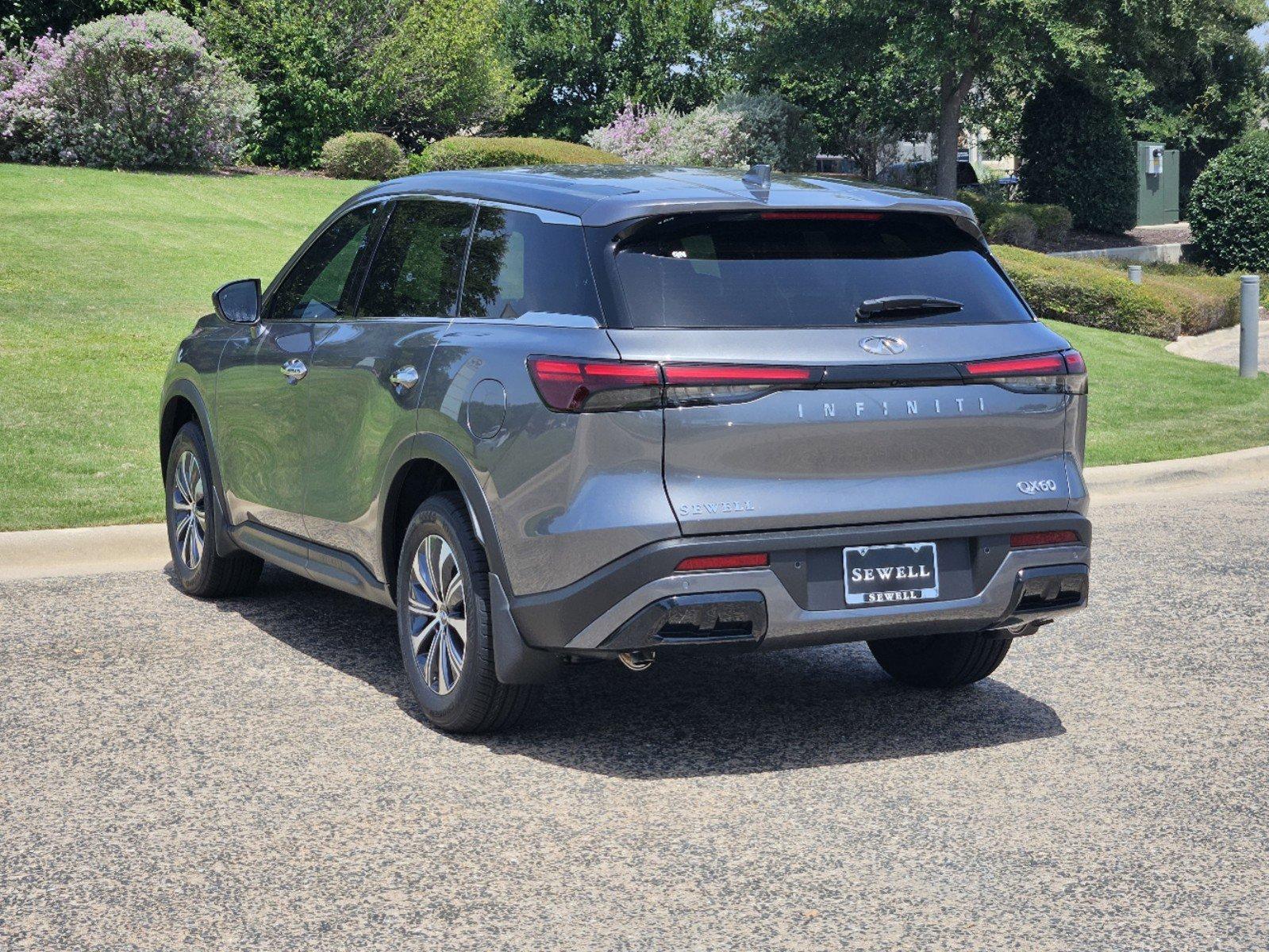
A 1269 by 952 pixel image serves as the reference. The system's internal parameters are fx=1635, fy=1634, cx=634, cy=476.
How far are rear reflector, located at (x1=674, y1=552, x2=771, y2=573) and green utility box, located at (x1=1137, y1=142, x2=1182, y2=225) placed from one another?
39669 mm


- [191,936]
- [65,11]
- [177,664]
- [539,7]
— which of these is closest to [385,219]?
[177,664]

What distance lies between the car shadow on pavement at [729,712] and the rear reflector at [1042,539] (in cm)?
74

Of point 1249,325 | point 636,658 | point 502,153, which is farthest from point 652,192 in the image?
point 502,153

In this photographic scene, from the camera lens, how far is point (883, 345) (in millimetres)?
4875

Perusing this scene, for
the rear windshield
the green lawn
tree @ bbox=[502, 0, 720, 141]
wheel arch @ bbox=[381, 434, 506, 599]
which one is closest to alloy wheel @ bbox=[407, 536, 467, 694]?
wheel arch @ bbox=[381, 434, 506, 599]

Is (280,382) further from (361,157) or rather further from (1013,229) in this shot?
(1013,229)

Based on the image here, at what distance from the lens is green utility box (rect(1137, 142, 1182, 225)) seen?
41875mm

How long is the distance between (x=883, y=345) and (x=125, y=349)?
9755mm

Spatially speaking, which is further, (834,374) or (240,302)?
(240,302)

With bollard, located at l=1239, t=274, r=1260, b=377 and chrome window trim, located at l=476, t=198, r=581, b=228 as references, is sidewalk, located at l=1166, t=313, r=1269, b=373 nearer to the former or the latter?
bollard, located at l=1239, t=274, r=1260, b=377

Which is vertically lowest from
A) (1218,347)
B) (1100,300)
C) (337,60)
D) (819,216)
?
(1218,347)

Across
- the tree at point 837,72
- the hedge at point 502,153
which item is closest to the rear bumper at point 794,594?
the hedge at point 502,153

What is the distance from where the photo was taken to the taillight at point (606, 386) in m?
4.63

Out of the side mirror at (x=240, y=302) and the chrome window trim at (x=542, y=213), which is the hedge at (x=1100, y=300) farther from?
the chrome window trim at (x=542, y=213)
